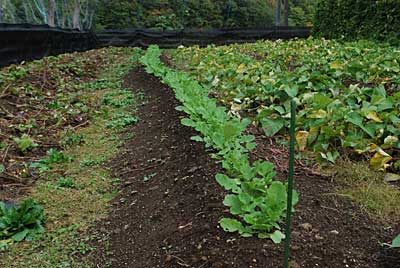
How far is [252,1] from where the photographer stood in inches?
1000

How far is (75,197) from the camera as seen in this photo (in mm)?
2824

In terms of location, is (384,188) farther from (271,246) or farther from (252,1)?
(252,1)

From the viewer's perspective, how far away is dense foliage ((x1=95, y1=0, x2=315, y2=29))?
23.3 meters

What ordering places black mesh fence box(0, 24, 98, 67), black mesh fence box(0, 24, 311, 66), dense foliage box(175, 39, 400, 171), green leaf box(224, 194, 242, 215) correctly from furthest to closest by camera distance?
black mesh fence box(0, 24, 311, 66)
black mesh fence box(0, 24, 98, 67)
dense foliage box(175, 39, 400, 171)
green leaf box(224, 194, 242, 215)

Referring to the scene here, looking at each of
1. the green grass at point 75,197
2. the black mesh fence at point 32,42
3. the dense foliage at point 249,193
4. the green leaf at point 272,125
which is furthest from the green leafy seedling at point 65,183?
the black mesh fence at point 32,42

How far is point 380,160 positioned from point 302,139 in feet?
1.65

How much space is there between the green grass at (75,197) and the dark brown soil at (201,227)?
115 millimetres

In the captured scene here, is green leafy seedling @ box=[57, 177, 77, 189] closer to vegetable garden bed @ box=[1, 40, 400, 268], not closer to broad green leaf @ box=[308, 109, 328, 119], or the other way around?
vegetable garden bed @ box=[1, 40, 400, 268]

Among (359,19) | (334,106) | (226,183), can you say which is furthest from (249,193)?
(359,19)

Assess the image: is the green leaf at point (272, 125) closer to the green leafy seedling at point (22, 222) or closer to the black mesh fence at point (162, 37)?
the green leafy seedling at point (22, 222)

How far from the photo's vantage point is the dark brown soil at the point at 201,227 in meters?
1.60

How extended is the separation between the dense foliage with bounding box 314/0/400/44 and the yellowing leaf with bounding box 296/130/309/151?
6943 millimetres

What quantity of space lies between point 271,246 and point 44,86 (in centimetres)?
541

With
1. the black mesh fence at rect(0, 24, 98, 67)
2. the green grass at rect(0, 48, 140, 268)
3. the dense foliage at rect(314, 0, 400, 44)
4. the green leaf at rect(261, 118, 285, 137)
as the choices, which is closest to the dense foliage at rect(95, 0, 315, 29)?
the dense foliage at rect(314, 0, 400, 44)
